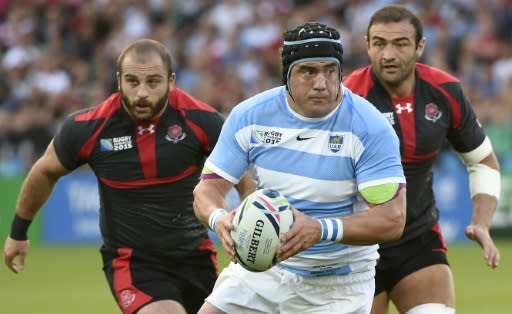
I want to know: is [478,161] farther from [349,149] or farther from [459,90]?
[349,149]

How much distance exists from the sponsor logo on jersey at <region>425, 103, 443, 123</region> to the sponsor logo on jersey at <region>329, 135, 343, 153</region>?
5.83 feet

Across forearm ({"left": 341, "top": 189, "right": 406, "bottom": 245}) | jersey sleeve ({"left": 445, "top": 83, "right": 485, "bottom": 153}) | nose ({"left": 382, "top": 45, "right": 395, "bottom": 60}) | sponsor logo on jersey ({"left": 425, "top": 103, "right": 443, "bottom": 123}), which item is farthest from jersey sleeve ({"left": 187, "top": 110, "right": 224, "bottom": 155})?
forearm ({"left": 341, "top": 189, "right": 406, "bottom": 245})

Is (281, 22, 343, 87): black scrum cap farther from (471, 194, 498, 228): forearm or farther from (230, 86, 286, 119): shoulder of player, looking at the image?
(471, 194, 498, 228): forearm

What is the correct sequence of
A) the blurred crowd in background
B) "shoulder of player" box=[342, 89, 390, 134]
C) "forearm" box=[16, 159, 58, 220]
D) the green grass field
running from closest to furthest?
"shoulder of player" box=[342, 89, 390, 134], "forearm" box=[16, 159, 58, 220], the green grass field, the blurred crowd in background

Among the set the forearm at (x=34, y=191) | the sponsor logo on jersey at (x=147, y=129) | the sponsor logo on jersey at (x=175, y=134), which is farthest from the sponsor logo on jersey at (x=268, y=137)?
the forearm at (x=34, y=191)

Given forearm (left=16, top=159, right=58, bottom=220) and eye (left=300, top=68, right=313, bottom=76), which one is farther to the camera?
forearm (left=16, top=159, right=58, bottom=220)

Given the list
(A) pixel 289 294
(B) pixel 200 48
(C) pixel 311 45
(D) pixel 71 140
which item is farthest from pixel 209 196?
(B) pixel 200 48

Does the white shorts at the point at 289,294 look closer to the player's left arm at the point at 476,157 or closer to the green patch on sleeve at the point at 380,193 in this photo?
the green patch on sleeve at the point at 380,193

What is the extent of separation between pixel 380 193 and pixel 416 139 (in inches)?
70.9

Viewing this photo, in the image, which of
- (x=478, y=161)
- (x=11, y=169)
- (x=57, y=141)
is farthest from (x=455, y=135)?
(x=11, y=169)

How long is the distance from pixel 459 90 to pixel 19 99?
43.4ft

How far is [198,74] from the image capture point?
20.0m

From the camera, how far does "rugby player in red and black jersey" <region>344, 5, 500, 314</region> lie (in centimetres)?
781

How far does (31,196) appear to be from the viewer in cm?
822
